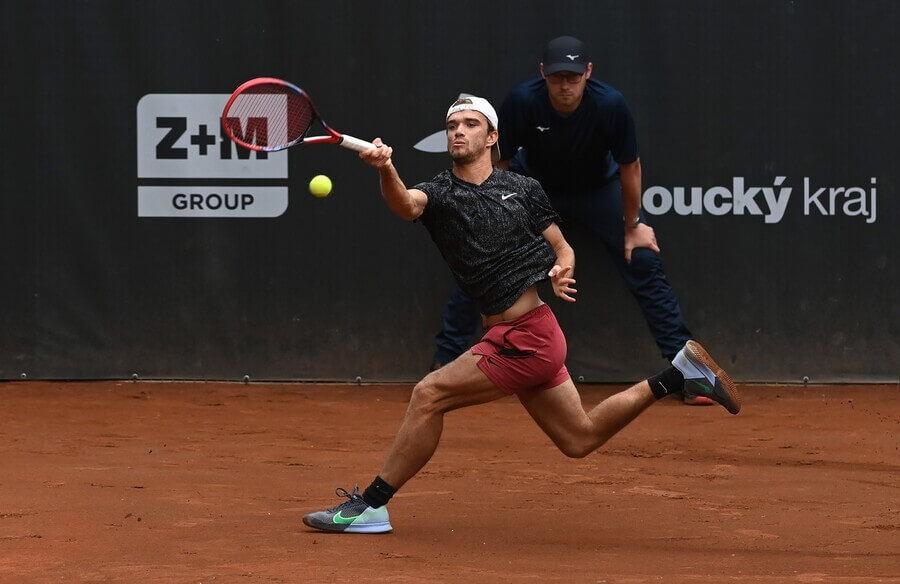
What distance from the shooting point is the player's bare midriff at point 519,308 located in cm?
459

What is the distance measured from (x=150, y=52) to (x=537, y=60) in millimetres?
2133

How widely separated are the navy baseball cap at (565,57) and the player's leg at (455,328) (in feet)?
4.38

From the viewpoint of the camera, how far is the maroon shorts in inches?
177

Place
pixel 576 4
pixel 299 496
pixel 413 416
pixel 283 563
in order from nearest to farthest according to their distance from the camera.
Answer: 1. pixel 283 563
2. pixel 413 416
3. pixel 299 496
4. pixel 576 4

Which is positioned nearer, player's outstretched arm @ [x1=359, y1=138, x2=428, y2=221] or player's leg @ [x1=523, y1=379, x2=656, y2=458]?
player's outstretched arm @ [x1=359, y1=138, x2=428, y2=221]

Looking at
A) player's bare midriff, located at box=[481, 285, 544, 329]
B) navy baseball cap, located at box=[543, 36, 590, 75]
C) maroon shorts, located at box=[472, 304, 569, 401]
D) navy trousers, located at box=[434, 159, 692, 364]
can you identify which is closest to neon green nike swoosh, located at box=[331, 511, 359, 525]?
maroon shorts, located at box=[472, 304, 569, 401]

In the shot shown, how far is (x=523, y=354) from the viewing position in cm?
451

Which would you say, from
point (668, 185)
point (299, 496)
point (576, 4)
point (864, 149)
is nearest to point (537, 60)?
point (576, 4)

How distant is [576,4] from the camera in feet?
25.3

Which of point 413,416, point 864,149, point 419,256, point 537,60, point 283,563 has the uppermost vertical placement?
point 537,60

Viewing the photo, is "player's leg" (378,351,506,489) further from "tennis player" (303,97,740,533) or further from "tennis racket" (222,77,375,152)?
"tennis racket" (222,77,375,152)

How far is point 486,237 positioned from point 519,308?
0.25m

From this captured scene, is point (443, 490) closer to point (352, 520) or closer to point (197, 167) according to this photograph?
point (352, 520)

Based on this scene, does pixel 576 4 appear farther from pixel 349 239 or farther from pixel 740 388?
pixel 740 388
